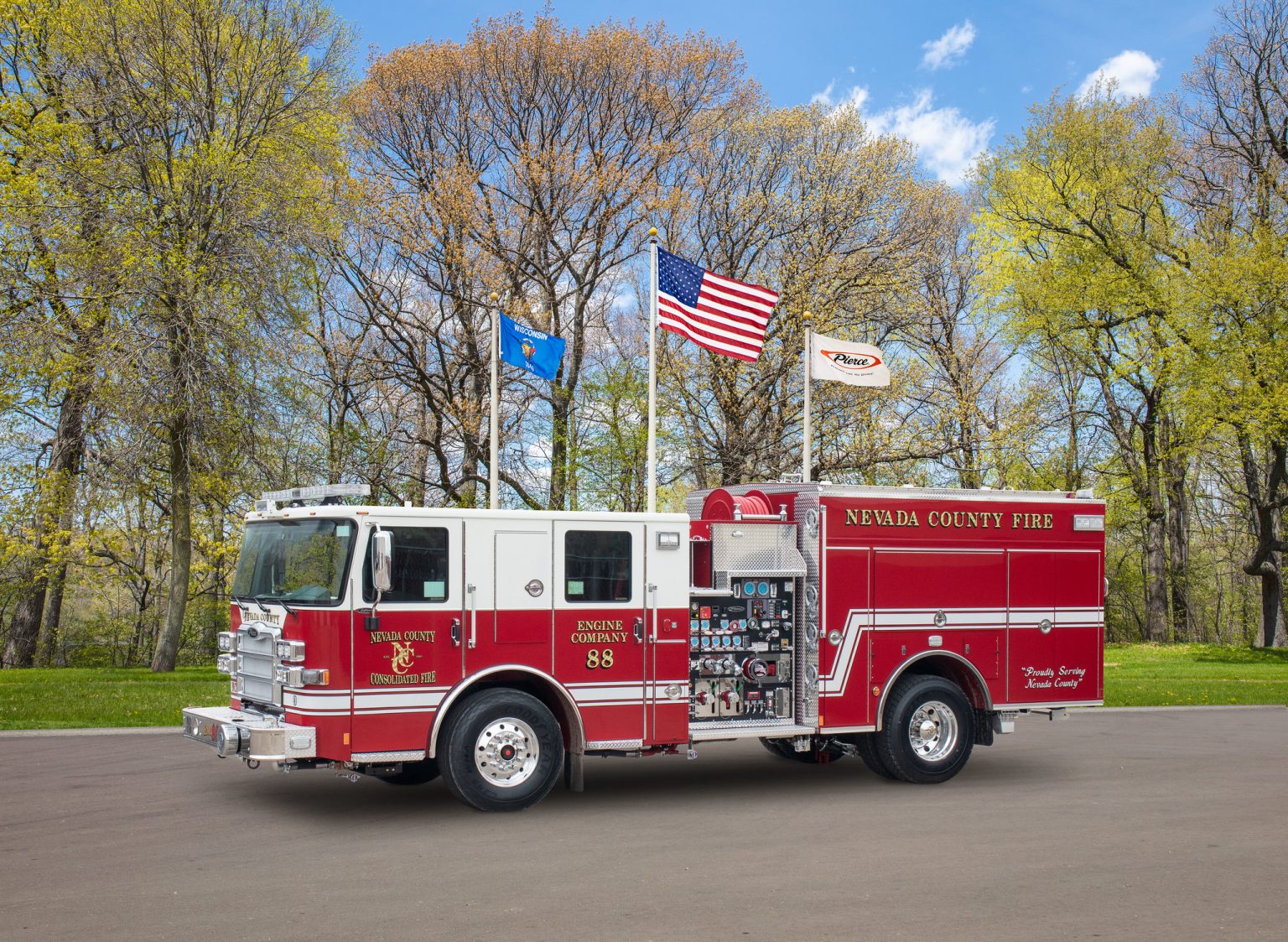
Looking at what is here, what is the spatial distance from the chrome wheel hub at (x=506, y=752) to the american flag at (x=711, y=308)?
741 cm

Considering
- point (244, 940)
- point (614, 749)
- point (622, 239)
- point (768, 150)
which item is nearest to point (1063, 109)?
point (768, 150)

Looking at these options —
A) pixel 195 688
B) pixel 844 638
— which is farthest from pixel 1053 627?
pixel 195 688

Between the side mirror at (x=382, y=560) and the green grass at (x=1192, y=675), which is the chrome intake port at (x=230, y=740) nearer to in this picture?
the side mirror at (x=382, y=560)

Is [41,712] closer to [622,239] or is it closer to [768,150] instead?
[622,239]

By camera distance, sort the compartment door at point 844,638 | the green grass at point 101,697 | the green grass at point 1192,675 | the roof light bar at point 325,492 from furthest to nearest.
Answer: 1. the green grass at point 1192,675
2. the green grass at point 101,697
3. the compartment door at point 844,638
4. the roof light bar at point 325,492

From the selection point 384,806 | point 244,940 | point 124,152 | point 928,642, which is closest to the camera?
point 244,940

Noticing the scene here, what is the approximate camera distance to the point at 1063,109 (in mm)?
38281

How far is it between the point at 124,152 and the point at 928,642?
20.4 m

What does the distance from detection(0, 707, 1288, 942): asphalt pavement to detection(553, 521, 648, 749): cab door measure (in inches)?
33.7

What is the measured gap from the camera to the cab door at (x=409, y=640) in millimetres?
9992

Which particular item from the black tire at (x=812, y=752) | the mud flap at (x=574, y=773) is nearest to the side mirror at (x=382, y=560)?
the mud flap at (x=574, y=773)

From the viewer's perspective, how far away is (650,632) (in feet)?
36.6

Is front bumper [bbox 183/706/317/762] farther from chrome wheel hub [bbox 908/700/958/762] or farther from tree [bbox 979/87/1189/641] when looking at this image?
tree [bbox 979/87/1189/641]

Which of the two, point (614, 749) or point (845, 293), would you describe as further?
point (845, 293)
